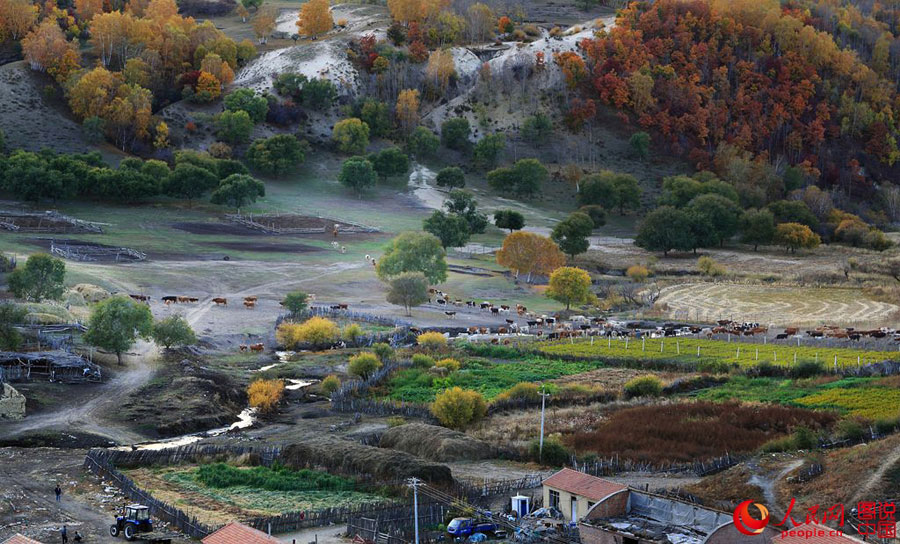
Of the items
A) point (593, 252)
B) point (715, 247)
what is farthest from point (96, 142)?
point (715, 247)

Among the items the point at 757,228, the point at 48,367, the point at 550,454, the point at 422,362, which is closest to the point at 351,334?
the point at 422,362

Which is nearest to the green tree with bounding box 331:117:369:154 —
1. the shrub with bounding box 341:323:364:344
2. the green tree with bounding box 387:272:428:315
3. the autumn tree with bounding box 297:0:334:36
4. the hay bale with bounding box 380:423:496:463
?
the autumn tree with bounding box 297:0:334:36

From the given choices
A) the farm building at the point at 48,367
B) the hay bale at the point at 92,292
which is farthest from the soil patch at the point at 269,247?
the farm building at the point at 48,367

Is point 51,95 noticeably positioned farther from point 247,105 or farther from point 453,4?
point 453,4

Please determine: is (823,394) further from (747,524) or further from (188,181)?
(188,181)

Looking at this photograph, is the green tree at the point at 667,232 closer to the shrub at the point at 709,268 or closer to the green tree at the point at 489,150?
the shrub at the point at 709,268

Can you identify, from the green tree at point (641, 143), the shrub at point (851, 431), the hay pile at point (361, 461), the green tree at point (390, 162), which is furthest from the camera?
the green tree at point (641, 143)
